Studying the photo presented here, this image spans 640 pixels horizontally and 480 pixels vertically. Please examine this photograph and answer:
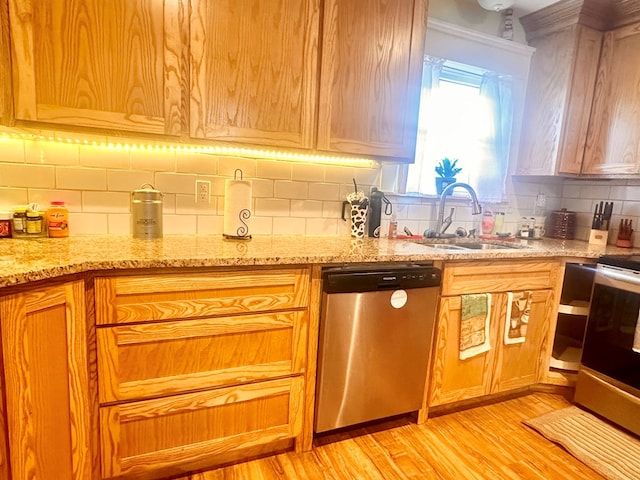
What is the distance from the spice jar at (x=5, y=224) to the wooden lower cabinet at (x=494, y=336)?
1950mm

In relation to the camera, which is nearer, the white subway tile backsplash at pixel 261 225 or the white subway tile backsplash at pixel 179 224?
the white subway tile backsplash at pixel 179 224

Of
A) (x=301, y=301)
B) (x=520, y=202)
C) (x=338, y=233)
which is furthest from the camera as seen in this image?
(x=520, y=202)

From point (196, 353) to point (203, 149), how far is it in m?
1.02

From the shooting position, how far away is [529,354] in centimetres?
217

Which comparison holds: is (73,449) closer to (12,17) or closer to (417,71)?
(12,17)

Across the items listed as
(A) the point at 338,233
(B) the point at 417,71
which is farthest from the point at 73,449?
(B) the point at 417,71

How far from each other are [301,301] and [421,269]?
59 centimetres

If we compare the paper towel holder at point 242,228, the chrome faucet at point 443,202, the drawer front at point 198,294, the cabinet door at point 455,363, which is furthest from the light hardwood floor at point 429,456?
the chrome faucet at point 443,202

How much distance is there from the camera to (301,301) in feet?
5.11

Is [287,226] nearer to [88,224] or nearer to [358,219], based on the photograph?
[358,219]

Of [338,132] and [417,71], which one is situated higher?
[417,71]

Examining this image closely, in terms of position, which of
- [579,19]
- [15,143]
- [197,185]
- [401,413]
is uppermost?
[579,19]

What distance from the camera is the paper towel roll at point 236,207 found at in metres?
1.85

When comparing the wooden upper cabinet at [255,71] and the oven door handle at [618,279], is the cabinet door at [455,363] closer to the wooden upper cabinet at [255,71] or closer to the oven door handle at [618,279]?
the oven door handle at [618,279]
